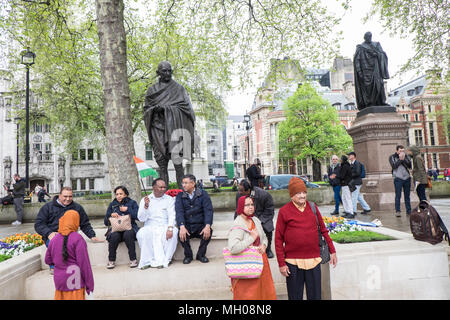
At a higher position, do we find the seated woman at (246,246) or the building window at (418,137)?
the building window at (418,137)

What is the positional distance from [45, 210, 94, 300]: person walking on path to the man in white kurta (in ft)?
4.40

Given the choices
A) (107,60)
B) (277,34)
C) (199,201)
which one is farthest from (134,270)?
(277,34)

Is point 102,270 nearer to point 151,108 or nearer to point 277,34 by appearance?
point 151,108

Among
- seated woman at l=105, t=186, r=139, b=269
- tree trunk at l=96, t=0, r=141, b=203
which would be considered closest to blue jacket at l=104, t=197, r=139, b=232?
seated woman at l=105, t=186, r=139, b=269

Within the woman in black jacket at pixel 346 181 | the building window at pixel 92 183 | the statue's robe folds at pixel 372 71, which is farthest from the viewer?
the building window at pixel 92 183

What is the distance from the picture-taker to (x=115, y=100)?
6586 millimetres

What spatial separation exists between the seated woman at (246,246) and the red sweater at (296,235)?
219mm

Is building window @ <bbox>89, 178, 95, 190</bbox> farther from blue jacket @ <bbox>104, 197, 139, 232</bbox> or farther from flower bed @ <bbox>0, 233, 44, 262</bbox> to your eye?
blue jacket @ <bbox>104, 197, 139, 232</bbox>

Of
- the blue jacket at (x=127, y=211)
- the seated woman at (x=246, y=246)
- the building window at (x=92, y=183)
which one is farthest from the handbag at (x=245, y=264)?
the building window at (x=92, y=183)

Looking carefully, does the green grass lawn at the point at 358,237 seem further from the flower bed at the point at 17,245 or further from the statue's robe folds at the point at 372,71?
the statue's robe folds at the point at 372,71

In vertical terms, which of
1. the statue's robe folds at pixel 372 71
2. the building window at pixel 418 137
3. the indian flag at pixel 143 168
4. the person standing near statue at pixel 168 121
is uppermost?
the building window at pixel 418 137

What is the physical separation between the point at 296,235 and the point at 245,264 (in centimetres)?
60

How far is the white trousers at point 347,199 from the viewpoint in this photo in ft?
26.3
